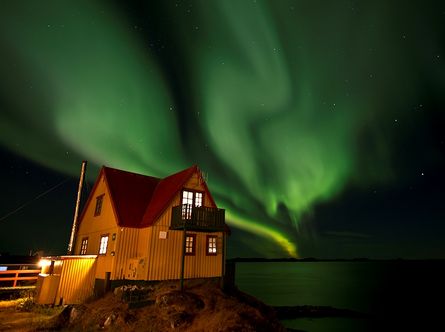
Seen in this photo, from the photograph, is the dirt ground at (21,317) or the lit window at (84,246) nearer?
the dirt ground at (21,317)

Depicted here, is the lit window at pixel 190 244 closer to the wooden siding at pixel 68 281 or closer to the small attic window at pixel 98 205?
the wooden siding at pixel 68 281

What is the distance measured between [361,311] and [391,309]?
769 cm

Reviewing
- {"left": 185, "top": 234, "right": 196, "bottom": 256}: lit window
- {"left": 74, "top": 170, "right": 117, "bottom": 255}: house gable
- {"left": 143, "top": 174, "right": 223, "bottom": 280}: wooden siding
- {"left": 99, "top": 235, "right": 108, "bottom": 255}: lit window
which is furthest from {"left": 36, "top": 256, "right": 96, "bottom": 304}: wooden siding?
{"left": 185, "top": 234, "right": 196, "bottom": 256}: lit window

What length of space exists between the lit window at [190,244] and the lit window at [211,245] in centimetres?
126

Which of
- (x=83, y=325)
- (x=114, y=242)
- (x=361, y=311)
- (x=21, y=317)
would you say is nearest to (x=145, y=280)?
(x=114, y=242)

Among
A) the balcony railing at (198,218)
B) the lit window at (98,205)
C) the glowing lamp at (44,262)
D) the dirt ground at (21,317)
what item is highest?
the lit window at (98,205)

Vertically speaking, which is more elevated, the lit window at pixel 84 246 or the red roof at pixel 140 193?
the red roof at pixel 140 193

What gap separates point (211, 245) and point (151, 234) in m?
5.07

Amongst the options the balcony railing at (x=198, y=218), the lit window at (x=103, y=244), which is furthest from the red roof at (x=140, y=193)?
the lit window at (x=103, y=244)

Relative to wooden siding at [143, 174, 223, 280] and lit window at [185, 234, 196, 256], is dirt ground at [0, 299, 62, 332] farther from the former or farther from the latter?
lit window at [185, 234, 196, 256]

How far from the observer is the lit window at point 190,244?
22.6 meters

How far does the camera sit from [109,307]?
1662 cm

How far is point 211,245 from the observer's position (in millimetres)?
23766

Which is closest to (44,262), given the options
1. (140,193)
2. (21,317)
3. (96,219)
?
(96,219)
